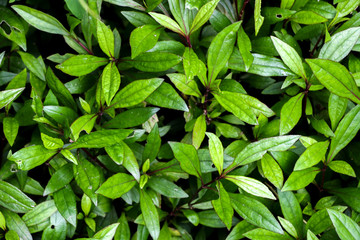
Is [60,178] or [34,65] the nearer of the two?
[60,178]

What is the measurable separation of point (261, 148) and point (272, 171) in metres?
0.11

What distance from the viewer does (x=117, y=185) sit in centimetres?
121

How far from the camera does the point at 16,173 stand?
130 centimetres

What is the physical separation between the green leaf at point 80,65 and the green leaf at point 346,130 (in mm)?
861

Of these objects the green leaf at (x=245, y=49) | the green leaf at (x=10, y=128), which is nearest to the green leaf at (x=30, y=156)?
the green leaf at (x=10, y=128)

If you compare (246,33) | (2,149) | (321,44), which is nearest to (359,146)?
(321,44)

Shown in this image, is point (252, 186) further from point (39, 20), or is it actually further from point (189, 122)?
point (39, 20)

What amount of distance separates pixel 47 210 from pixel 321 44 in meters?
1.19

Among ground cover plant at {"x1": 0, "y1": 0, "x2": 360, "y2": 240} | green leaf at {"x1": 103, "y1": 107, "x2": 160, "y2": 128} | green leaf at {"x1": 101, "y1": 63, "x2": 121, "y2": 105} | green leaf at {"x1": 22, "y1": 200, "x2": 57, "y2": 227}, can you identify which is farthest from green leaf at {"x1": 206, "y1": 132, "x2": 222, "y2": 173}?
green leaf at {"x1": 22, "y1": 200, "x2": 57, "y2": 227}

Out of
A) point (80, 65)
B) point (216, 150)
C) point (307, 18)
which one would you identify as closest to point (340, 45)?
point (307, 18)

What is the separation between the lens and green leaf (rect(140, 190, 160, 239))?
48.4 inches

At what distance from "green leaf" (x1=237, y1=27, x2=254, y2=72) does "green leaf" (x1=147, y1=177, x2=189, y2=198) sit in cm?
48

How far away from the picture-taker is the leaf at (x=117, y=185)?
1.18 metres

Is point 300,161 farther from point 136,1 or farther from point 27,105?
point 27,105
